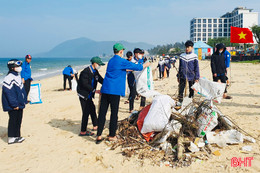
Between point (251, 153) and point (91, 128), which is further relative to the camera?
point (91, 128)

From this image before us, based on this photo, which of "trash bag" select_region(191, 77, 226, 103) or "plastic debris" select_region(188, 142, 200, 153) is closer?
"plastic debris" select_region(188, 142, 200, 153)

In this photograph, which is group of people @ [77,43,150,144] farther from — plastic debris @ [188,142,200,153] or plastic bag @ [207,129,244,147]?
plastic bag @ [207,129,244,147]

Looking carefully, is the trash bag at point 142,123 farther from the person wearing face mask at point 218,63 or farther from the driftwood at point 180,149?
the person wearing face mask at point 218,63

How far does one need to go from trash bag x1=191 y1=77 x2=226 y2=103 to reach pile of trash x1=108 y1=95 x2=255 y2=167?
0.43 metres

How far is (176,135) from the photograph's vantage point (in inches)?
143

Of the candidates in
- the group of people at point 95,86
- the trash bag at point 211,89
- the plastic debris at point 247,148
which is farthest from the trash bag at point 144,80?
the plastic debris at point 247,148

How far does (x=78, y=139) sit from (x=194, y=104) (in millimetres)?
2492

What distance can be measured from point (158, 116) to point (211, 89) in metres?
1.52

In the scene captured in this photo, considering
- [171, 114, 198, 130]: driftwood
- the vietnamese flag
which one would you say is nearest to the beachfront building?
the vietnamese flag

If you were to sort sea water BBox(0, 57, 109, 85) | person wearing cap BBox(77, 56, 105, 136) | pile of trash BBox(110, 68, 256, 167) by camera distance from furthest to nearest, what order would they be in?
sea water BBox(0, 57, 109, 85) < person wearing cap BBox(77, 56, 105, 136) < pile of trash BBox(110, 68, 256, 167)

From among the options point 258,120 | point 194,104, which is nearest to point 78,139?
point 194,104

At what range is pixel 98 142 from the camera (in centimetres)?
394

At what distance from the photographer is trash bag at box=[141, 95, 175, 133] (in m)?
3.70

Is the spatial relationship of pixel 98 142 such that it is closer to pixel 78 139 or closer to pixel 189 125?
pixel 78 139
